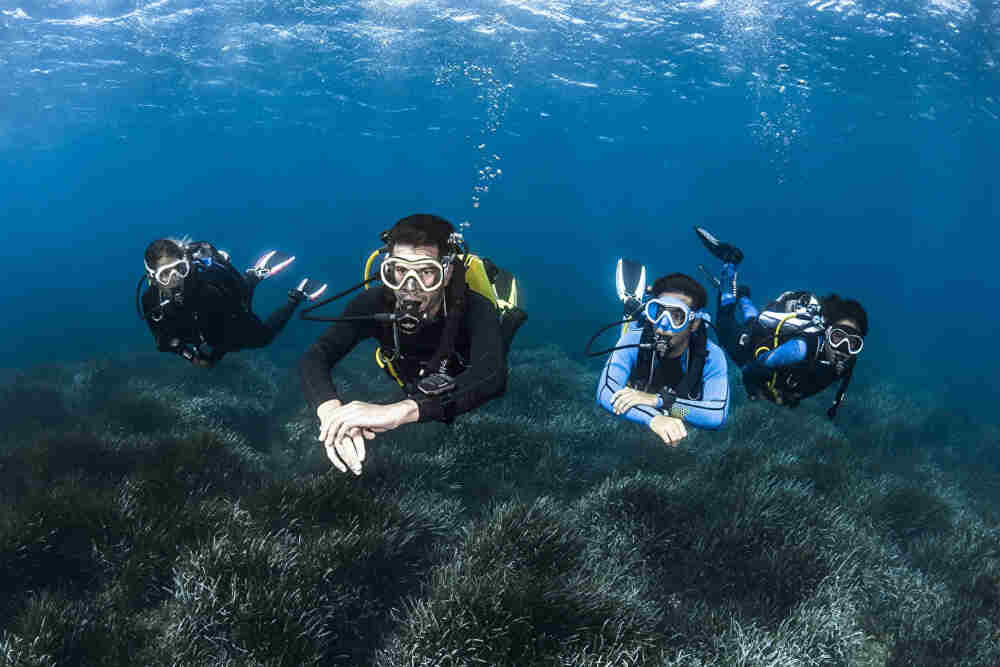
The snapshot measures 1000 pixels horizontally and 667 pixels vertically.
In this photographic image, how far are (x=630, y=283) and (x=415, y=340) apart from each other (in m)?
5.64

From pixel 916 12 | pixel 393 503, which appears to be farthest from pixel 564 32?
pixel 393 503

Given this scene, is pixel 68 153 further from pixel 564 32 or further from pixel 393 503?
pixel 393 503

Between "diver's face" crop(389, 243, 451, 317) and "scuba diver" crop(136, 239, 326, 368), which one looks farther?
"scuba diver" crop(136, 239, 326, 368)

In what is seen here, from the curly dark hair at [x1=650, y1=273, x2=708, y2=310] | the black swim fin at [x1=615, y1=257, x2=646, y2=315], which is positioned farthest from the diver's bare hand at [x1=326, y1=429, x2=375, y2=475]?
the black swim fin at [x1=615, y1=257, x2=646, y2=315]

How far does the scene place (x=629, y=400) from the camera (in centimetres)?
471

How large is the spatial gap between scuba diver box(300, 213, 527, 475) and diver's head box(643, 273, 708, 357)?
2.14 meters

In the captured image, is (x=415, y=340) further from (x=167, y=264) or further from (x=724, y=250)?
(x=724, y=250)

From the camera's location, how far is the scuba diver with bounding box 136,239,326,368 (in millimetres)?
5387

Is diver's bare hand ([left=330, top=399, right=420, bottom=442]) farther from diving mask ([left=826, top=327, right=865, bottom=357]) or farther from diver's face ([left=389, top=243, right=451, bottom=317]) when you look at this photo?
diving mask ([left=826, top=327, right=865, bottom=357])

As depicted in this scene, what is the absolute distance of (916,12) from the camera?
53.4 ft

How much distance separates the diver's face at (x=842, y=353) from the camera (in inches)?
201

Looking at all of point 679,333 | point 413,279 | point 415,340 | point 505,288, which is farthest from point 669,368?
point 413,279

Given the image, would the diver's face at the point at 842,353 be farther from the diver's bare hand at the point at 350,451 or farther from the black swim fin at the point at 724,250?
the diver's bare hand at the point at 350,451

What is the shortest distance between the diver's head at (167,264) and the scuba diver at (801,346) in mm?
6833
